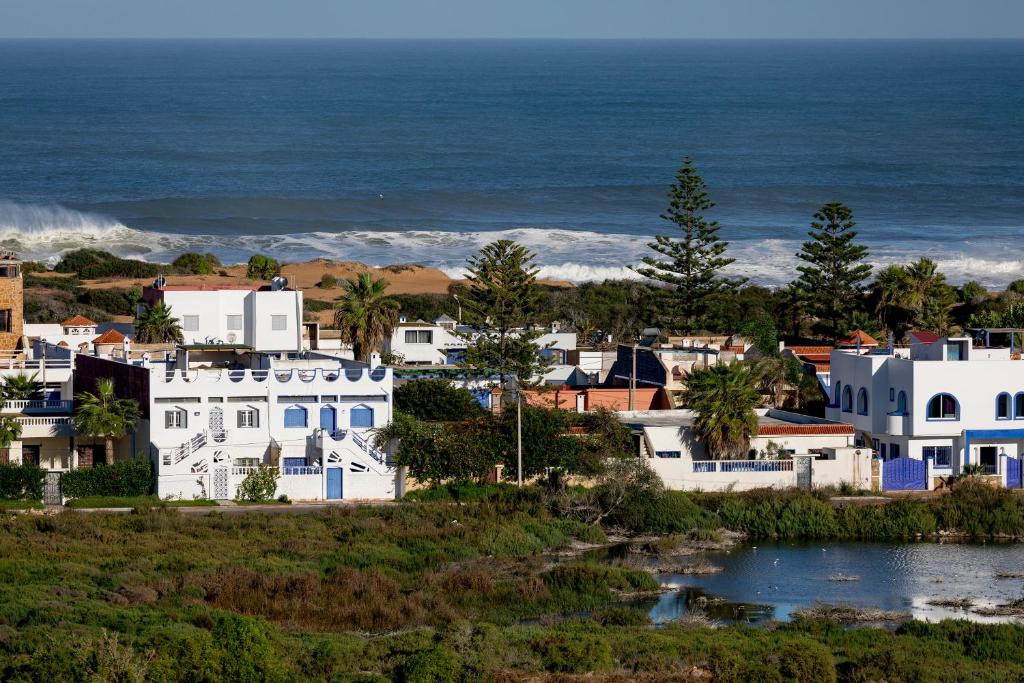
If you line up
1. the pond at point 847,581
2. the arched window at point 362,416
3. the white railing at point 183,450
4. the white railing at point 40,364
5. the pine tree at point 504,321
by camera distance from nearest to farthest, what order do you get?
the pond at point 847,581 < the white railing at point 183,450 < the arched window at point 362,416 < the white railing at point 40,364 < the pine tree at point 504,321

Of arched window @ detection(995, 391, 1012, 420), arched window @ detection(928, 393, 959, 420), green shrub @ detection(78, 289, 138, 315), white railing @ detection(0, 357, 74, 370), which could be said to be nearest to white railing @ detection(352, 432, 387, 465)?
white railing @ detection(0, 357, 74, 370)

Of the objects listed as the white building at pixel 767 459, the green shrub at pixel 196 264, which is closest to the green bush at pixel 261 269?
the green shrub at pixel 196 264

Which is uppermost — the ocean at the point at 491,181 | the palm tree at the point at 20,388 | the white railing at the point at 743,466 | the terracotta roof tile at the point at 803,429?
the ocean at the point at 491,181

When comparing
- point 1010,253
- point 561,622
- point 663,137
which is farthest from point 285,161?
point 561,622

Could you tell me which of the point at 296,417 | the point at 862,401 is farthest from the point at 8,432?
the point at 862,401

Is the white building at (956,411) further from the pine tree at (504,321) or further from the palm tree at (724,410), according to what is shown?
the pine tree at (504,321)

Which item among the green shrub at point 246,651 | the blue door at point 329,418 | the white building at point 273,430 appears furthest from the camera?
the blue door at point 329,418

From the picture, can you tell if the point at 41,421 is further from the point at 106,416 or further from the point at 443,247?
the point at 443,247
